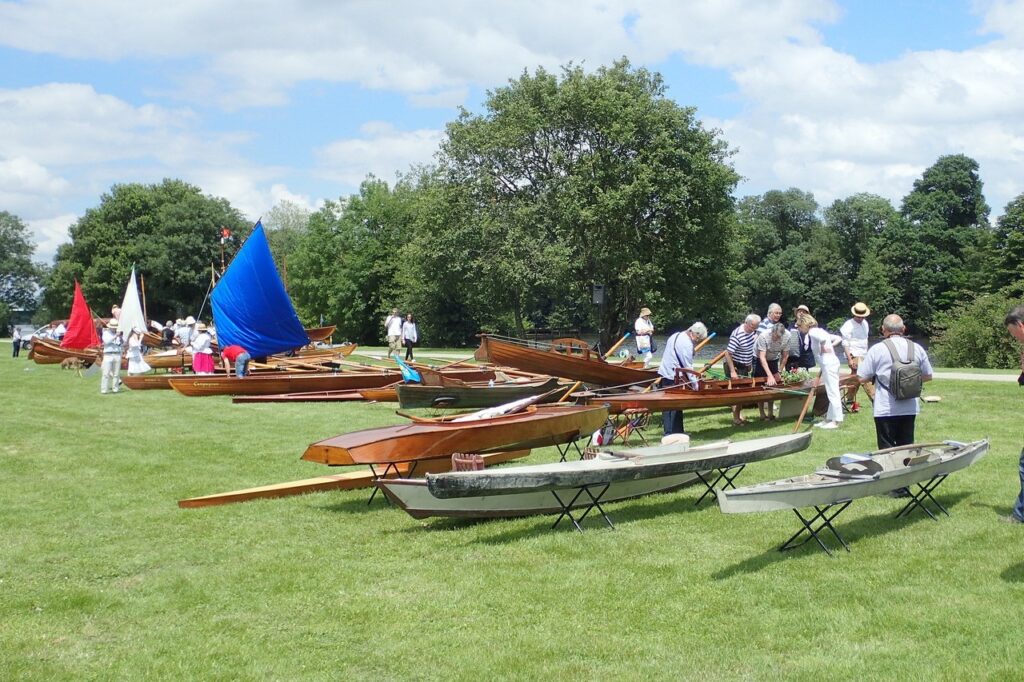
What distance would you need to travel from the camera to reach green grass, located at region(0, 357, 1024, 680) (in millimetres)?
4789

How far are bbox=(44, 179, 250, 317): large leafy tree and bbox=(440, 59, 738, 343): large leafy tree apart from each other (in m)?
28.5

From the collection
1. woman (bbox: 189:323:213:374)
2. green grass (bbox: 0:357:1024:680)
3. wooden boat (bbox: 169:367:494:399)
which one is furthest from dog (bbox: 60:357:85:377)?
green grass (bbox: 0:357:1024:680)

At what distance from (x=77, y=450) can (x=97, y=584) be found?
A: 600 centimetres

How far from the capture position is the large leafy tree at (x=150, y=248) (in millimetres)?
58750

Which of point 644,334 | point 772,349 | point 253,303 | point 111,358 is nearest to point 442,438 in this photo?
point 772,349

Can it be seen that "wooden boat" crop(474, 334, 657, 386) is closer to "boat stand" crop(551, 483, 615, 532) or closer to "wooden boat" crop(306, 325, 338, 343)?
"boat stand" crop(551, 483, 615, 532)

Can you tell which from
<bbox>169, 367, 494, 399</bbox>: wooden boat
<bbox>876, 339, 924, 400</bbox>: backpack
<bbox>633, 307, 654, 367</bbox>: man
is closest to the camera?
<bbox>876, 339, 924, 400</bbox>: backpack

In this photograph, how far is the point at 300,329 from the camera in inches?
828

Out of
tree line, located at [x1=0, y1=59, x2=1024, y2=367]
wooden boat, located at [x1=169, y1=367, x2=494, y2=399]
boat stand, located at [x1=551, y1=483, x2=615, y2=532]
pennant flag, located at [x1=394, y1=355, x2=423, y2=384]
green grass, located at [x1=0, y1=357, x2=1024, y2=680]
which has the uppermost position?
tree line, located at [x1=0, y1=59, x2=1024, y2=367]

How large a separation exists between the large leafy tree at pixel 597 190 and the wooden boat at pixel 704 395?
22.2 m

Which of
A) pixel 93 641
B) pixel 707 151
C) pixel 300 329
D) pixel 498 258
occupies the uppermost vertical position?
pixel 707 151

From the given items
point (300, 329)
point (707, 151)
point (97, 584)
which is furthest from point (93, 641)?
point (707, 151)

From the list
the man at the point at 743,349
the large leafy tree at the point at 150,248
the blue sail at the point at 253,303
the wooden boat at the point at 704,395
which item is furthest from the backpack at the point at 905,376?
the large leafy tree at the point at 150,248

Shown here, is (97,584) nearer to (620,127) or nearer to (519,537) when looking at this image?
(519,537)
